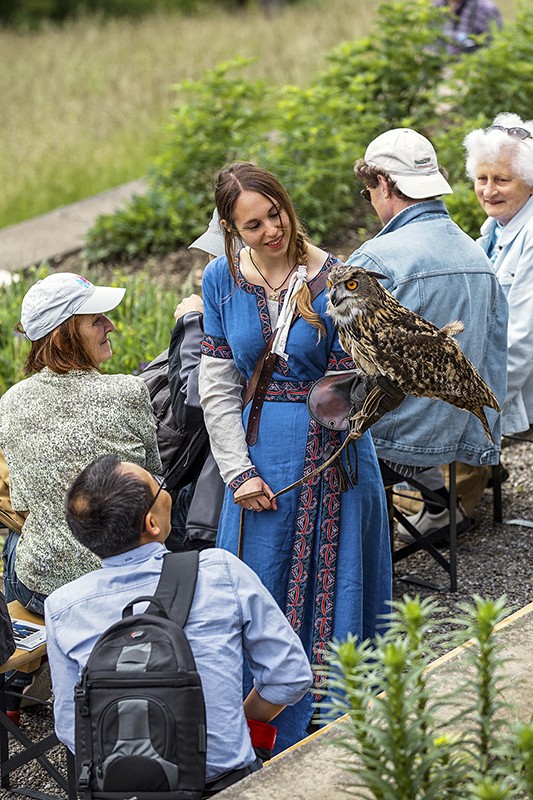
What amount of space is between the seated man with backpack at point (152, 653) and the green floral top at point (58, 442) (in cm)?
93

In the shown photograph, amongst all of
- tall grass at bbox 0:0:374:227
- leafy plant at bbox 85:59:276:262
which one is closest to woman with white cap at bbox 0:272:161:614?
leafy plant at bbox 85:59:276:262

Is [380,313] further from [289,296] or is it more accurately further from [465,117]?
[465,117]

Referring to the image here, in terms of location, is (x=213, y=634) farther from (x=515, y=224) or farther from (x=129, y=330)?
(x=129, y=330)

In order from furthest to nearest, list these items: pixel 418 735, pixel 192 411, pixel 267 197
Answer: pixel 192 411
pixel 267 197
pixel 418 735

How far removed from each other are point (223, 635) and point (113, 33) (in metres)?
20.4

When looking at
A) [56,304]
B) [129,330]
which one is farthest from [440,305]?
[129,330]

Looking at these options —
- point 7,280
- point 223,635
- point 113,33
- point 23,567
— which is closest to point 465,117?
point 7,280

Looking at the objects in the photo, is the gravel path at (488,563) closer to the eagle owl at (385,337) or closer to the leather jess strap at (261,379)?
the leather jess strap at (261,379)

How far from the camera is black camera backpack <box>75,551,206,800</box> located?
8.28 ft

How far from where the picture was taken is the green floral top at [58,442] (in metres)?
3.80

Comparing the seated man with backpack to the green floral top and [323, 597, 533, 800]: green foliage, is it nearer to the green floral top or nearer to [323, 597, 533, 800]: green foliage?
[323, 597, 533, 800]: green foliage

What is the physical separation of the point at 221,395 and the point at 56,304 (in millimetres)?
655

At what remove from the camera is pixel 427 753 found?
2.22 m

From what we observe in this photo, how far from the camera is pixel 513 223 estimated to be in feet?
15.9
